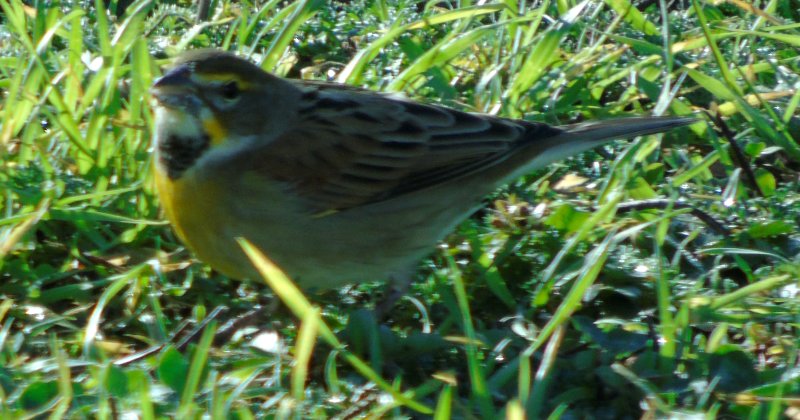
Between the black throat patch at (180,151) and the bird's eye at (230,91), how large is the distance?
0.19 meters

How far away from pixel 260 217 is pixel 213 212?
18cm

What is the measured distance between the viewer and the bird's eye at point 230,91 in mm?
5047

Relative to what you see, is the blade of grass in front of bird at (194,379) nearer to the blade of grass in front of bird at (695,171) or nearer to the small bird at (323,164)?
the small bird at (323,164)

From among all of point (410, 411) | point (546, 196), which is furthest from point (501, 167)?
point (410, 411)

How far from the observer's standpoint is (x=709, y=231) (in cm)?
545

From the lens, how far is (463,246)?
551cm

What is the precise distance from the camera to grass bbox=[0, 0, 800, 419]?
14.0 ft

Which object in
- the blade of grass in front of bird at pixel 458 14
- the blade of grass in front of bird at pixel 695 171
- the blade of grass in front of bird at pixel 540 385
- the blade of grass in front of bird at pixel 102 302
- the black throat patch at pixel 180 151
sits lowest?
the blade of grass in front of bird at pixel 540 385

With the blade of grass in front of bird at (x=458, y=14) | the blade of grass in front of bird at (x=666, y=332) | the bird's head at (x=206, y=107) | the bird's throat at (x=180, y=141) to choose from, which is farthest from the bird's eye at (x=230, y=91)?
the blade of grass in front of bird at (x=666, y=332)

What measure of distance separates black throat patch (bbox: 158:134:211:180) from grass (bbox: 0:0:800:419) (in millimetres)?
335

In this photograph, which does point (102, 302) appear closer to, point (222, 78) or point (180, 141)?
point (180, 141)

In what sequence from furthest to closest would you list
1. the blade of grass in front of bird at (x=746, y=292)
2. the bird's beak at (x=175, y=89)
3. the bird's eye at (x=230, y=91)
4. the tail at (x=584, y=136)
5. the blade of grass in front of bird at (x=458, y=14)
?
the blade of grass in front of bird at (x=458, y=14)
the tail at (x=584, y=136)
the bird's eye at (x=230, y=91)
the bird's beak at (x=175, y=89)
the blade of grass in front of bird at (x=746, y=292)

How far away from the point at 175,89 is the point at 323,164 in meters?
0.71

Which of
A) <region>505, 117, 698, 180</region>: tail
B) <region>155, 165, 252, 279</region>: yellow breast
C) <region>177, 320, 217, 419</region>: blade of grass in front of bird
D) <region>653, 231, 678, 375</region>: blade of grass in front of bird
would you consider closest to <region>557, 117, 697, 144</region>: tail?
<region>505, 117, 698, 180</region>: tail
